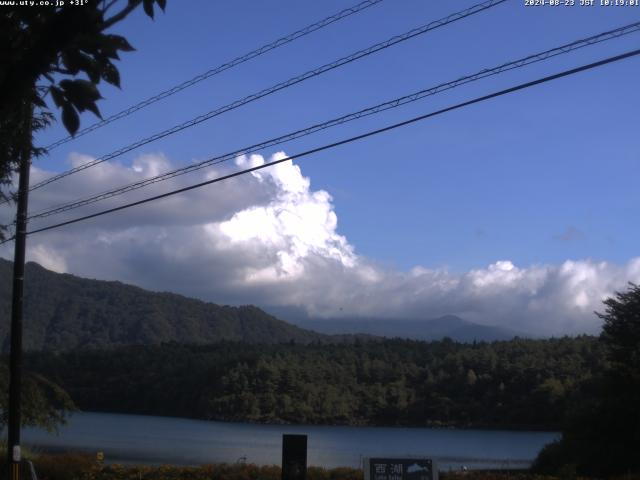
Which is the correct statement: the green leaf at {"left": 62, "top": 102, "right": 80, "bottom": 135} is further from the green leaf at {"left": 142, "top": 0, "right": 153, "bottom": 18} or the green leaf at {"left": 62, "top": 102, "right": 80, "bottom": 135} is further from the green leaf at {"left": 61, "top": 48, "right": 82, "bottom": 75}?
the green leaf at {"left": 142, "top": 0, "right": 153, "bottom": 18}

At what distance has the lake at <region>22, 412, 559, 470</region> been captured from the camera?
4866 centimetres

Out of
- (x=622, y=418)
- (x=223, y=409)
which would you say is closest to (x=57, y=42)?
(x=622, y=418)

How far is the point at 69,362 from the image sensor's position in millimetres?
90750

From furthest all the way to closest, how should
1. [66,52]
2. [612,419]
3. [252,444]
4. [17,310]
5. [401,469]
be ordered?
[252,444]
[612,419]
[17,310]
[401,469]
[66,52]

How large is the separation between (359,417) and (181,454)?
60.7 m

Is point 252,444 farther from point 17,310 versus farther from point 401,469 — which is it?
point 401,469

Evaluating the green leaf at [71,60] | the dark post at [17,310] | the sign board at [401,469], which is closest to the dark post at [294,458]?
the sign board at [401,469]

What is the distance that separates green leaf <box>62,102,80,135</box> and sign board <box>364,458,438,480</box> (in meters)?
9.20

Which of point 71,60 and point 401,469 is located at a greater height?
point 71,60

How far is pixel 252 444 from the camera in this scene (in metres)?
62.6

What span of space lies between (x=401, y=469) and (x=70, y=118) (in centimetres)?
940

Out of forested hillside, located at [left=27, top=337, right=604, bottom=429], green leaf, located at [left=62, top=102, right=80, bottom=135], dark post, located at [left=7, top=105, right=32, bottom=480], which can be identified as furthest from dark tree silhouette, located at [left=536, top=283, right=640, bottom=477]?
forested hillside, located at [left=27, top=337, right=604, bottom=429]

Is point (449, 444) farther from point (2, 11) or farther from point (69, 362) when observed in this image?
point (2, 11)

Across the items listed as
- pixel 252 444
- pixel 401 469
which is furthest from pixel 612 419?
pixel 252 444
